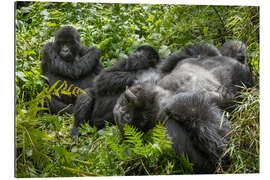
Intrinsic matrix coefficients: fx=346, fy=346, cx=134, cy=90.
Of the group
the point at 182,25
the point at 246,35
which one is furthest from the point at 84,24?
the point at 246,35

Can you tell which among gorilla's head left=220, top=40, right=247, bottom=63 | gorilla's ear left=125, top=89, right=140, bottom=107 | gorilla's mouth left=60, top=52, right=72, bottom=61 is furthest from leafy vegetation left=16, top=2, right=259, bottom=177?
gorilla's mouth left=60, top=52, right=72, bottom=61

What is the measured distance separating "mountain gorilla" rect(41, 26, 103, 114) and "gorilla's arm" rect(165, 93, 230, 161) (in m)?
0.96

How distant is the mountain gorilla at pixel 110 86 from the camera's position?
2.83 m

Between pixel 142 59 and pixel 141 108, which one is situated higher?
pixel 142 59

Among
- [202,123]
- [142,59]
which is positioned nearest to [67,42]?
[142,59]

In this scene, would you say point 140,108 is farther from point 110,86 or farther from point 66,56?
point 66,56

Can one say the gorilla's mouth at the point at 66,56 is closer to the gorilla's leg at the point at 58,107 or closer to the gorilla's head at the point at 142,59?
the gorilla's leg at the point at 58,107

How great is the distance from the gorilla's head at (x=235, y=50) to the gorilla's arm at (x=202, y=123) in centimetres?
72

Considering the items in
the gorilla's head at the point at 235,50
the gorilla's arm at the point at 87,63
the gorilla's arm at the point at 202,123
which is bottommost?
the gorilla's arm at the point at 202,123

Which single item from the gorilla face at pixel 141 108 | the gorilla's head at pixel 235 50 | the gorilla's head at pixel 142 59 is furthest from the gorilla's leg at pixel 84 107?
the gorilla's head at pixel 235 50

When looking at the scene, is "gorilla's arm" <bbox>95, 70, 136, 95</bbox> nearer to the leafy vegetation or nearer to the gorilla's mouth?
the leafy vegetation

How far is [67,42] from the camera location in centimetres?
305

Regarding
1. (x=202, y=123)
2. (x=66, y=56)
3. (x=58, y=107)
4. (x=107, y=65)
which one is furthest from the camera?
(x=66, y=56)

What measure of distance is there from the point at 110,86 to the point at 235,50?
3.54 feet
